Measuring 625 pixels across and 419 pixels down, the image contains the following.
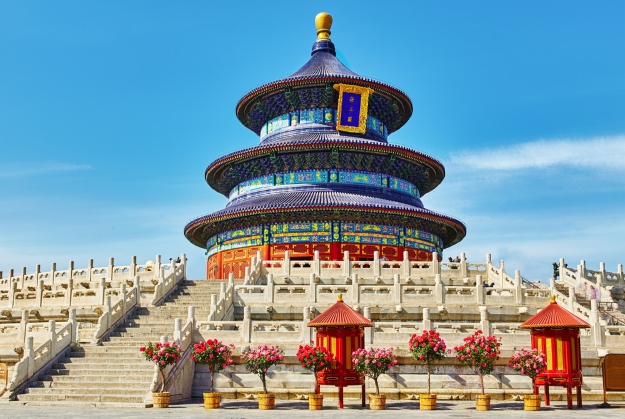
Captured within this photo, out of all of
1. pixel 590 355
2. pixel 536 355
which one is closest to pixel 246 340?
pixel 536 355

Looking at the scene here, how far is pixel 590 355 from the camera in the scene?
23625 millimetres

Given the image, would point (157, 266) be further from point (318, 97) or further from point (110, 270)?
point (318, 97)

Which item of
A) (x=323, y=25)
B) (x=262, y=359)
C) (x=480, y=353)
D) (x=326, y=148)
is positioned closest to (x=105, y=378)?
(x=262, y=359)

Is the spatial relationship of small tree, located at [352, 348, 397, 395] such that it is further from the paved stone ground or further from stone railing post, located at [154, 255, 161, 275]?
stone railing post, located at [154, 255, 161, 275]

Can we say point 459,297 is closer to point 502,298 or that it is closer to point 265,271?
point 502,298

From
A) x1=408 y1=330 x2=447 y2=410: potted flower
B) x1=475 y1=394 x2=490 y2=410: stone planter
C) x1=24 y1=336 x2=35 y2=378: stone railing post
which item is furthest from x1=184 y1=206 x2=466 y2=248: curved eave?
x1=475 y1=394 x2=490 y2=410: stone planter

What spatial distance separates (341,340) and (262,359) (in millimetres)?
2203

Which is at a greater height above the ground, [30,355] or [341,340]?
[341,340]

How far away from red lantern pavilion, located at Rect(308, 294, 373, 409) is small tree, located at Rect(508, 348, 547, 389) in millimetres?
4098

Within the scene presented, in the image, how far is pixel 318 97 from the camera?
50.0 m

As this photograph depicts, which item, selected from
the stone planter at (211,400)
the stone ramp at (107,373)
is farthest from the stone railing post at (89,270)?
the stone planter at (211,400)

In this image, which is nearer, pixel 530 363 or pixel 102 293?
pixel 530 363

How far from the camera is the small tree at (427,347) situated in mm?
21750

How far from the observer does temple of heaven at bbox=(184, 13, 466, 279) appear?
4450 cm
